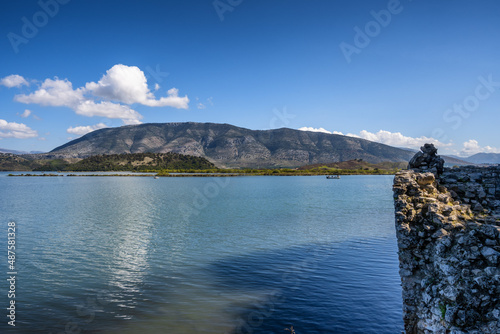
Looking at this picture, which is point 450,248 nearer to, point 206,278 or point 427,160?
point 427,160

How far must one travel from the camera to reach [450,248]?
12156 mm

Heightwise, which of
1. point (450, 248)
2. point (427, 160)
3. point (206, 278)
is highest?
point (427, 160)

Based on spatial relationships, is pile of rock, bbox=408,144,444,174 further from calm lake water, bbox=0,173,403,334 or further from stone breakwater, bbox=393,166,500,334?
calm lake water, bbox=0,173,403,334

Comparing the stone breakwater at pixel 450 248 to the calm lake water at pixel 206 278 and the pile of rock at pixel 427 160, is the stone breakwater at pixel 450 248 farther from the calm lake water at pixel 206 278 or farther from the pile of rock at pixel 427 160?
the calm lake water at pixel 206 278

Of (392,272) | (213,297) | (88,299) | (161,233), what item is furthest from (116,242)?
(392,272)

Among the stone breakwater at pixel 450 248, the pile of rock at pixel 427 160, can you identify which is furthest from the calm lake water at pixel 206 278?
the pile of rock at pixel 427 160

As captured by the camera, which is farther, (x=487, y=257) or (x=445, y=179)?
(x=445, y=179)

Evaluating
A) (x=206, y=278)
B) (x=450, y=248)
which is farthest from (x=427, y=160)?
(x=206, y=278)

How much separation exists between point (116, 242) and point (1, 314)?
18422mm

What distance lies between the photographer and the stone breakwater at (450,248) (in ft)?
35.4

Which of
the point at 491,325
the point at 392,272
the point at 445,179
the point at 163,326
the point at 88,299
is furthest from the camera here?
the point at 392,272

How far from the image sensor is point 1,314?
63.3ft

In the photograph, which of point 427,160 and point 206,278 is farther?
point 206,278

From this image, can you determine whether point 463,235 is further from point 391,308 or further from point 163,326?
point 163,326
